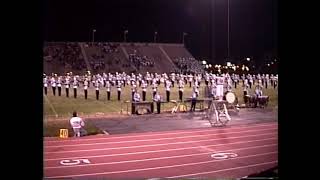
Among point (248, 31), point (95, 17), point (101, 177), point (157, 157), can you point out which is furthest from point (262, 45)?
point (101, 177)

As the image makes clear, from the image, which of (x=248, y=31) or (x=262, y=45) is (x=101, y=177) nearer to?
(x=248, y=31)

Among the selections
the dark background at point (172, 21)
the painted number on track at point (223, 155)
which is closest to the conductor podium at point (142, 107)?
the dark background at point (172, 21)

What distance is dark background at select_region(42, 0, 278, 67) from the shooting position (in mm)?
8938

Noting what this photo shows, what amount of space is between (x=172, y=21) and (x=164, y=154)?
4.20 meters

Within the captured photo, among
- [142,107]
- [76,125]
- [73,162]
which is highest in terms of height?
[142,107]

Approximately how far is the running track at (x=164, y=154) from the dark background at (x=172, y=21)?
2.07 metres

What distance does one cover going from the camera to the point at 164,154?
21.2 feet

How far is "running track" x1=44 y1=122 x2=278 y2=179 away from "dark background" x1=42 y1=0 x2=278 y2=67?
6.80 ft

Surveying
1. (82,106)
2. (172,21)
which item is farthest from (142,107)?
(172,21)

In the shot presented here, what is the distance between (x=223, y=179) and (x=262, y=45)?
6588 millimetres

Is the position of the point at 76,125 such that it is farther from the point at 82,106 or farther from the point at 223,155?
the point at 82,106

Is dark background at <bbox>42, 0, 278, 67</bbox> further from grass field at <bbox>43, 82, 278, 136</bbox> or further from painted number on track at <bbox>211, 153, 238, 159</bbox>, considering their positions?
painted number on track at <bbox>211, 153, 238, 159</bbox>

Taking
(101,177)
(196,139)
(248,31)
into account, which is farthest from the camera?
(248,31)

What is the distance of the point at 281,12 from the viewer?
4.30 meters
